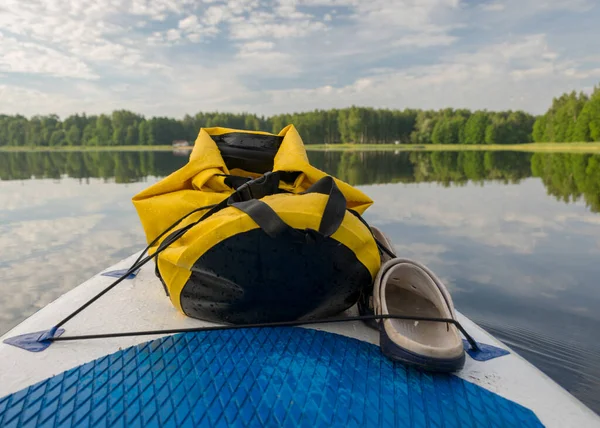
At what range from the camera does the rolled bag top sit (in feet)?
6.40

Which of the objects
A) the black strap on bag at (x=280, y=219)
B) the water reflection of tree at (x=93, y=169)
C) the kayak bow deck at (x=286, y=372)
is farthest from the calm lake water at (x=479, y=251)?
the water reflection of tree at (x=93, y=169)

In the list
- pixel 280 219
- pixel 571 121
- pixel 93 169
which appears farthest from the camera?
pixel 571 121

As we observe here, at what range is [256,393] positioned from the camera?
1637 millimetres

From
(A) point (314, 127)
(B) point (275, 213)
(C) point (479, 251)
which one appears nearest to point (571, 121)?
(A) point (314, 127)

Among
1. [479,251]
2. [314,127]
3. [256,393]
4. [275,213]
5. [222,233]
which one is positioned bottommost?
[479,251]

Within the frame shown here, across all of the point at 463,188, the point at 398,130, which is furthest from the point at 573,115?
the point at 463,188

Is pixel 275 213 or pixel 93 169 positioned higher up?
pixel 275 213

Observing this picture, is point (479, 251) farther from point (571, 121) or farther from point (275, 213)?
point (571, 121)

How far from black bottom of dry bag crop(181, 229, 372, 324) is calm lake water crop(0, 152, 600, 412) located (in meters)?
2.20

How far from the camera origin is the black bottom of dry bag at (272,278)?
194cm

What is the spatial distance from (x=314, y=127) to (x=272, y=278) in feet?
289

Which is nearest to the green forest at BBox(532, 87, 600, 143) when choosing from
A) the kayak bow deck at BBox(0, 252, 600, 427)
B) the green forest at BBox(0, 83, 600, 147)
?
the green forest at BBox(0, 83, 600, 147)

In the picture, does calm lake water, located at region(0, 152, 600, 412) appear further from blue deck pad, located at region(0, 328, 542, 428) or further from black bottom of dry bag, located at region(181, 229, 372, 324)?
black bottom of dry bag, located at region(181, 229, 372, 324)

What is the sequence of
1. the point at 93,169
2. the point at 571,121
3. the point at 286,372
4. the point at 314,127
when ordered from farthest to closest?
1. the point at 314,127
2. the point at 571,121
3. the point at 93,169
4. the point at 286,372
